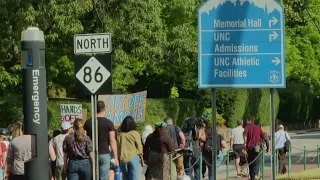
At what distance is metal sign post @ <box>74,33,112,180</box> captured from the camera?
40.5 ft

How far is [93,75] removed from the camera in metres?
12.4

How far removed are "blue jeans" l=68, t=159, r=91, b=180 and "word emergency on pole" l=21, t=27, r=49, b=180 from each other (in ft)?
11.9

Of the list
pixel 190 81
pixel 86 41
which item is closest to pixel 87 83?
pixel 86 41

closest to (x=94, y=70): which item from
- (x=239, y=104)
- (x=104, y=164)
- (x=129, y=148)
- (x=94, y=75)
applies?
(x=94, y=75)

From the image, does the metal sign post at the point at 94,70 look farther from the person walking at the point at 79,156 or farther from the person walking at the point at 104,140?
the person walking at the point at 104,140

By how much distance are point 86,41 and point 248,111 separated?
4273cm

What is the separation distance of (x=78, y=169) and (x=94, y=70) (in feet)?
5.76

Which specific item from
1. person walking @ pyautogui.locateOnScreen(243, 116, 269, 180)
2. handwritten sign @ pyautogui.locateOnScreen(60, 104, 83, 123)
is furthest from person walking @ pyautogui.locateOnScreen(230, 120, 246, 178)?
handwritten sign @ pyautogui.locateOnScreen(60, 104, 83, 123)

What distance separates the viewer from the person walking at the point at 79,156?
518 inches

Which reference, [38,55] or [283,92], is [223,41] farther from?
[283,92]

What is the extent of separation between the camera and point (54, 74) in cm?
3100

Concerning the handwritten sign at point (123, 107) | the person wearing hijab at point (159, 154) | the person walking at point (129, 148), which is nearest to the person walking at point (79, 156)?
the person walking at point (129, 148)

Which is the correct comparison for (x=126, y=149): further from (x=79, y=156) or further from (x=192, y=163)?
(x=192, y=163)

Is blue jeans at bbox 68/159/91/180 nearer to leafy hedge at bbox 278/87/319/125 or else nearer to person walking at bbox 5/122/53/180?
person walking at bbox 5/122/53/180
